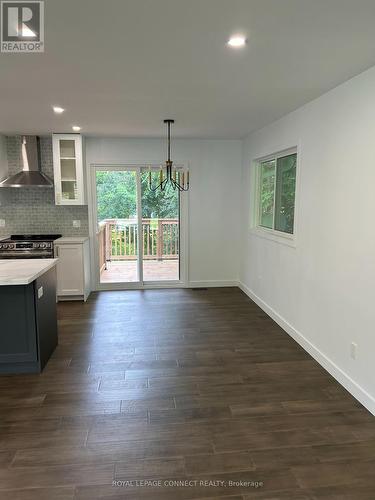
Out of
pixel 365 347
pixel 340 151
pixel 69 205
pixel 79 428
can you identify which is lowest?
pixel 79 428

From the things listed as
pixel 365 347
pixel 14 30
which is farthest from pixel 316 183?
pixel 14 30

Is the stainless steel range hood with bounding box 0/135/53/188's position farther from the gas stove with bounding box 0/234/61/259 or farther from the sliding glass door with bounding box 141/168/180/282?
the sliding glass door with bounding box 141/168/180/282

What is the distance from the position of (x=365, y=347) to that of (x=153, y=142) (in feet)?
14.6

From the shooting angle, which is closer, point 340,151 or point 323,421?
point 323,421

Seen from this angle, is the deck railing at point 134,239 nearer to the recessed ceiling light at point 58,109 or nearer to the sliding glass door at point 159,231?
the sliding glass door at point 159,231

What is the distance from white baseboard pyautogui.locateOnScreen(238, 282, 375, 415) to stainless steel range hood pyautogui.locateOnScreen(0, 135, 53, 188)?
3851 mm

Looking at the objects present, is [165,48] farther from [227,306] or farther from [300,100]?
[227,306]

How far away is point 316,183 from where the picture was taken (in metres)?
3.54

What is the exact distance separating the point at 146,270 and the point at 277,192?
2808mm

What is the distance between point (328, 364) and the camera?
332 centimetres

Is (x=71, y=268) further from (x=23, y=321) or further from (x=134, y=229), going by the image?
(x=23, y=321)

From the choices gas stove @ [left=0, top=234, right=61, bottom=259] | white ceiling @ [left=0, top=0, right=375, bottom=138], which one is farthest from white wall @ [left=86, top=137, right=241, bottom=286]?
white ceiling @ [left=0, top=0, right=375, bottom=138]

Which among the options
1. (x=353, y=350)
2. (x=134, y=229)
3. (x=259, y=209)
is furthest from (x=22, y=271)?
(x=259, y=209)

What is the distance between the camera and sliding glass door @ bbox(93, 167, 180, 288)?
6.03m
